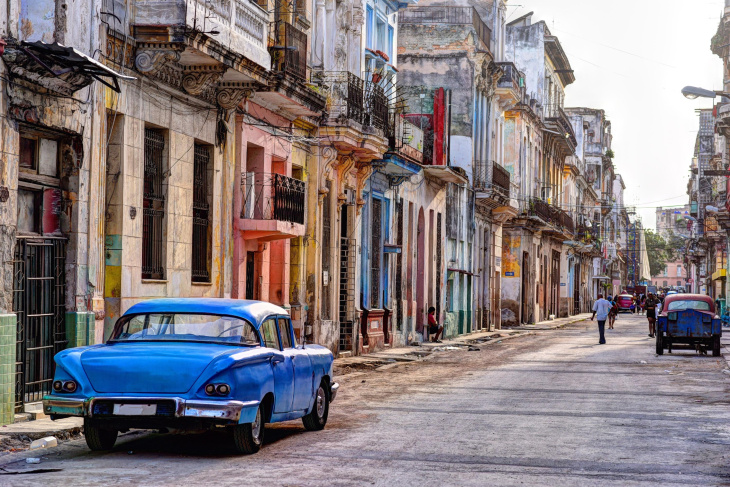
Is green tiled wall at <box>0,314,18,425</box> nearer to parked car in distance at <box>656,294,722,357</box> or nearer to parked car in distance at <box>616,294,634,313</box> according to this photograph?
parked car in distance at <box>656,294,722,357</box>

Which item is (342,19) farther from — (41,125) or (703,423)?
(703,423)

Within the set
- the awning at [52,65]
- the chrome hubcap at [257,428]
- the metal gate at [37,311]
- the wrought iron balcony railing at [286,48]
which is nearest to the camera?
the chrome hubcap at [257,428]

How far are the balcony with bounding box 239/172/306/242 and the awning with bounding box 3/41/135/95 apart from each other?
747 cm

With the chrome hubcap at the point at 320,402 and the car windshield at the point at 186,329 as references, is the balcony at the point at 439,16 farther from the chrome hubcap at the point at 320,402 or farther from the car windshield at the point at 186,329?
the car windshield at the point at 186,329

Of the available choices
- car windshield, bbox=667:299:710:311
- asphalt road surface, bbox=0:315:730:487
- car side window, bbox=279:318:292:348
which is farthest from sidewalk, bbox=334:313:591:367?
car side window, bbox=279:318:292:348

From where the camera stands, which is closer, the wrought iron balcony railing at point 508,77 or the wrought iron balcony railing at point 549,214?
the wrought iron balcony railing at point 508,77

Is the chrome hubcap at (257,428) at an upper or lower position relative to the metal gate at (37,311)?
lower

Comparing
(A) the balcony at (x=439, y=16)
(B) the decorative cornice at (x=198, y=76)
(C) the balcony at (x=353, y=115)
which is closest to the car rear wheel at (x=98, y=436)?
(B) the decorative cornice at (x=198, y=76)

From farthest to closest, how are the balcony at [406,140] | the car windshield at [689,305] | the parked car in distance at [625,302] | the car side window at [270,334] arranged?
the parked car in distance at [625,302] < the car windshield at [689,305] < the balcony at [406,140] < the car side window at [270,334]

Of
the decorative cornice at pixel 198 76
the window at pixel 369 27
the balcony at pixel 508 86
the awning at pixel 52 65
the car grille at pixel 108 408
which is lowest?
the car grille at pixel 108 408

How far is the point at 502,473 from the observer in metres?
9.96

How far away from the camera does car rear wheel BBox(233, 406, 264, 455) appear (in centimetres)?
1073

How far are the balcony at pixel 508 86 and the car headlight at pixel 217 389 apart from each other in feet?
127

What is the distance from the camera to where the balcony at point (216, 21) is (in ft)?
59.1
